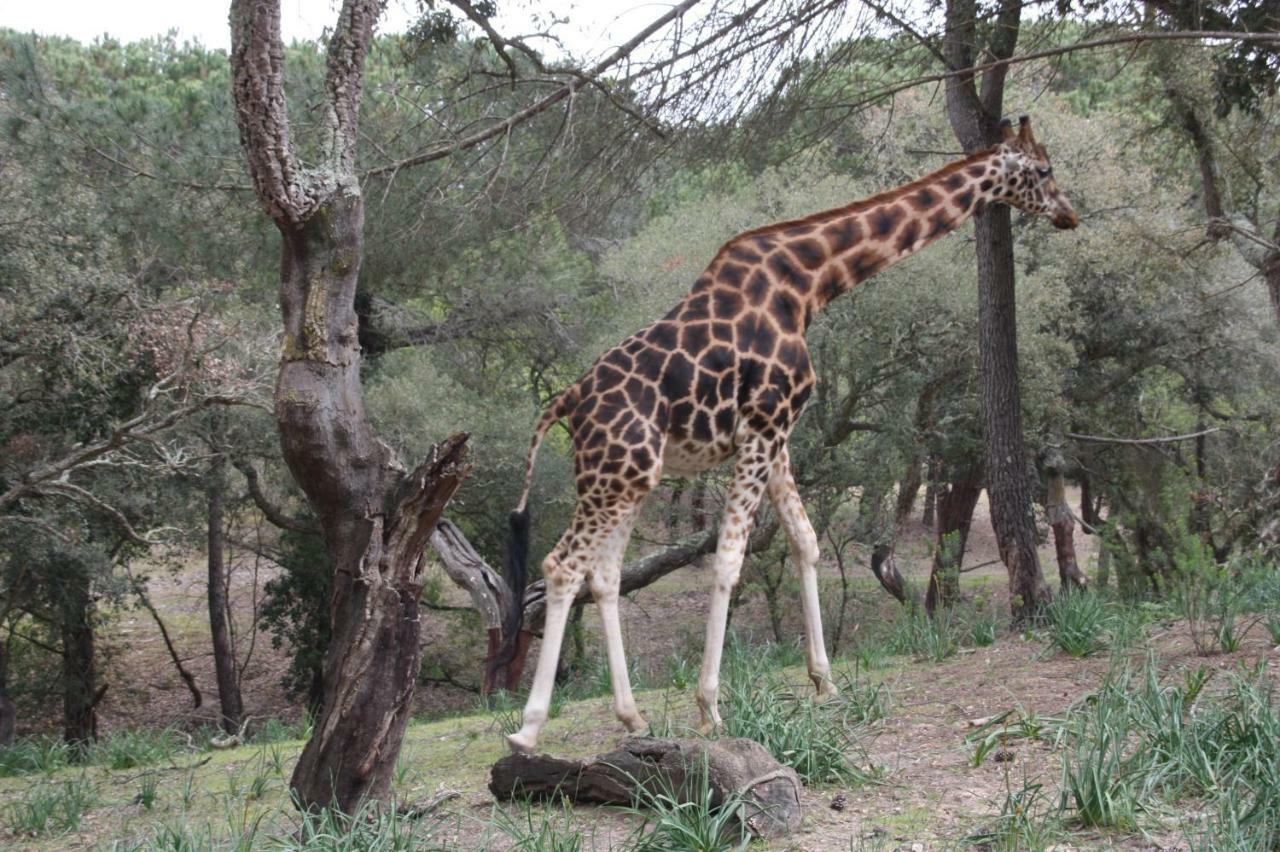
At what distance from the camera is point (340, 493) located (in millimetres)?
5152

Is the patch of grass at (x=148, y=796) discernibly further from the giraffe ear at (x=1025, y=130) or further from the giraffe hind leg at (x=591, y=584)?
the giraffe ear at (x=1025, y=130)

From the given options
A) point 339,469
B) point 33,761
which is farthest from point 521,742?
point 33,761

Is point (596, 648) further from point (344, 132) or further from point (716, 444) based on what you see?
point (344, 132)

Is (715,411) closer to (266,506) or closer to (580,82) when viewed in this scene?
(580,82)

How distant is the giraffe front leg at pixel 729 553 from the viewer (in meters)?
6.05

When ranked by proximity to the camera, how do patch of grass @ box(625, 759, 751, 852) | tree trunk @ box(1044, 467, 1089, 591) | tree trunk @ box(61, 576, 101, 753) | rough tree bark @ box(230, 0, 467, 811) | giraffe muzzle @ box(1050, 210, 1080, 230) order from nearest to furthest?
patch of grass @ box(625, 759, 751, 852) → rough tree bark @ box(230, 0, 467, 811) → giraffe muzzle @ box(1050, 210, 1080, 230) → tree trunk @ box(1044, 467, 1089, 591) → tree trunk @ box(61, 576, 101, 753)

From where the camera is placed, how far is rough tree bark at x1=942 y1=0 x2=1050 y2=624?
9.34 meters

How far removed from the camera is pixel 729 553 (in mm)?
6230

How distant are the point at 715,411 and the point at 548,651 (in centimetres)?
146

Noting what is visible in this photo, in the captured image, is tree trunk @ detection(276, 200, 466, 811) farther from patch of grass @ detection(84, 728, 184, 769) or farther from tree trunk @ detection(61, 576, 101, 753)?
tree trunk @ detection(61, 576, 101, 753)

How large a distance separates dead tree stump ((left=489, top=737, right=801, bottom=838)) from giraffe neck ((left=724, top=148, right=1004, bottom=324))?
102 inches

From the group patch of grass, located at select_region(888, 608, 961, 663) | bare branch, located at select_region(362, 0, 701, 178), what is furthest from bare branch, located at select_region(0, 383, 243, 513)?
patch of grass, located at select_region(888, 608, 961, 663)

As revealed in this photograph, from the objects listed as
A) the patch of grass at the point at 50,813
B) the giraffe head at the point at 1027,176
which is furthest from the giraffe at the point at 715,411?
the patch of grass at the point at 50,813

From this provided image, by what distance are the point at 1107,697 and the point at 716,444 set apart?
2.21 meters
